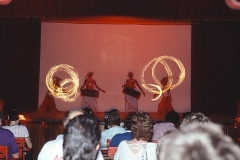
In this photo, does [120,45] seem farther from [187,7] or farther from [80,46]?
[187,7]

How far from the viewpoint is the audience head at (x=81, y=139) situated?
1.78m

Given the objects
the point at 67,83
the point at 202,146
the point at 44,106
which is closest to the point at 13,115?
the point at 202,146

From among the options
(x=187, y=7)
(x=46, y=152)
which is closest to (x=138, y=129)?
(x=46, y=152)

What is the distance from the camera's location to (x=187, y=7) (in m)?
9.48

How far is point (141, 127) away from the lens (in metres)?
3.29

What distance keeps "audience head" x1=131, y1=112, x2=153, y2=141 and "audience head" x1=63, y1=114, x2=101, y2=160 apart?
1.50 metres

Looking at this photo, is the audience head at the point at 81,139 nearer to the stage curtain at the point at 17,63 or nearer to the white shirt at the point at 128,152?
the white shirt at the point at 128,152

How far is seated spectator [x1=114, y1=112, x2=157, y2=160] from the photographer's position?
3020 millimetres

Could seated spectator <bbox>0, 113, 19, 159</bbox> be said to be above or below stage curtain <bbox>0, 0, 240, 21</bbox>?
below

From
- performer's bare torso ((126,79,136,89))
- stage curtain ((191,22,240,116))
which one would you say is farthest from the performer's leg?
stage curtain ((191,22,240,116))

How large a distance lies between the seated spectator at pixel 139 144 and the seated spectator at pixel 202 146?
209 cm

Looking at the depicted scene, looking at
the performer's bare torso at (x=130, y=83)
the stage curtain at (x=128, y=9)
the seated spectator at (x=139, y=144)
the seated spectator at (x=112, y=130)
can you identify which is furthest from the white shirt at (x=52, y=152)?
the performer's bare torso at (x=130, y=83)

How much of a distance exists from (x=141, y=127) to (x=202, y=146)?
2.41m

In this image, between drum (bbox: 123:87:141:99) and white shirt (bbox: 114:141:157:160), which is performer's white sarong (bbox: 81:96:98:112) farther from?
white shirt (bbox: 114:141:157:160)
